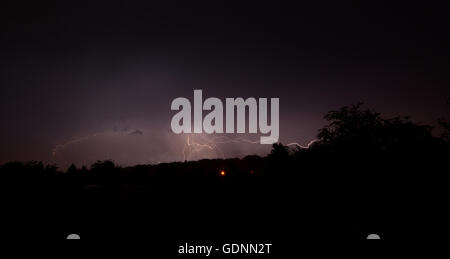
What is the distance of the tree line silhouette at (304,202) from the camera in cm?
879

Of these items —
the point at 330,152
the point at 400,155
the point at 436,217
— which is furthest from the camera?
the point at 330,152

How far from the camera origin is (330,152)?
16.0 meters

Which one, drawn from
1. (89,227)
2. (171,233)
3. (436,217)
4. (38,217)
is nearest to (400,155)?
(436,217)

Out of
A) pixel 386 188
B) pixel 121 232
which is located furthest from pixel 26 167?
pixel 386 188

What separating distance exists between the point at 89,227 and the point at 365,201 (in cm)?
1029

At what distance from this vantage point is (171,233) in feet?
30.3

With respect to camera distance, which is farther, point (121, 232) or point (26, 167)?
point (26, 167)

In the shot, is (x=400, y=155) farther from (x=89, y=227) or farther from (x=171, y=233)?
(x=89, y=227)

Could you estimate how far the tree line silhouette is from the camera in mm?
8789

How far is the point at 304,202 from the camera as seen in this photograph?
12.1 metres

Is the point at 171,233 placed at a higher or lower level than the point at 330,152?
lower

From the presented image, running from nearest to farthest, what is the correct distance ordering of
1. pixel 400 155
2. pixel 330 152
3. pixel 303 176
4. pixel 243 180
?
pixel 400 155
pixel 330 152
pixel 303 176
pixel 243 180
